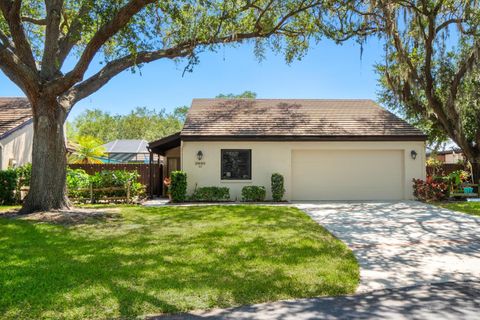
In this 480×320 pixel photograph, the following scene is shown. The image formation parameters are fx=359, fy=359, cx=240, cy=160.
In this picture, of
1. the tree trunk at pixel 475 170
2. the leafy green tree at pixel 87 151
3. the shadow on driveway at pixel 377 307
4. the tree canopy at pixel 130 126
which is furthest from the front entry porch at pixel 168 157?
the tree canopy at pixel 130 126

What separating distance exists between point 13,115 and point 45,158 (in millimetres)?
9906

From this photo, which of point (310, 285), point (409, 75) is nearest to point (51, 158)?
point (310, 285)

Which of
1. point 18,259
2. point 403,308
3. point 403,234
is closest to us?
point 403,308

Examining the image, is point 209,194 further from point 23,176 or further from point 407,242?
point 407,242

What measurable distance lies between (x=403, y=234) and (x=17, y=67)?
10369mm

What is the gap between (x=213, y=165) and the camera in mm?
15219

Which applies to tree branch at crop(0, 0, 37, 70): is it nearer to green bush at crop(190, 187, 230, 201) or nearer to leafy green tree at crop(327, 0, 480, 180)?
green bush at crop(190, 187, 230, 201)

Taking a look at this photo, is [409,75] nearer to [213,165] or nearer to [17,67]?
[213,165]

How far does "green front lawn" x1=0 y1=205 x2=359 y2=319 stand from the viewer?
13.3 feet

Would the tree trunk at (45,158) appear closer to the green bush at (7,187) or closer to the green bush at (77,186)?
the green bush at (77,186)

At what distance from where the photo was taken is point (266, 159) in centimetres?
1540

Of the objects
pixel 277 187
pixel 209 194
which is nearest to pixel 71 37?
pixel 209 194

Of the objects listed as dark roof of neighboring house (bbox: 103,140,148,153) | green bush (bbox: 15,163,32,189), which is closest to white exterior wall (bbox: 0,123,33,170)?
green bush (bbox: 15,163,32,189)

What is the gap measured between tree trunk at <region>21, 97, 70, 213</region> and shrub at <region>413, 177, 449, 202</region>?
13668 mm
